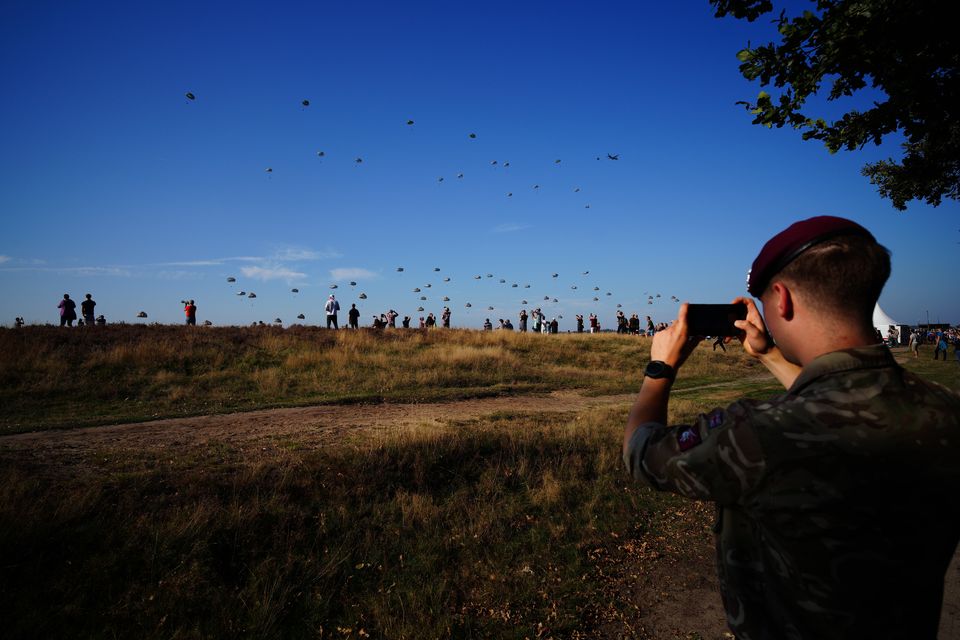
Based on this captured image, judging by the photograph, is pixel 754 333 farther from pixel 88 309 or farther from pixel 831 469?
pixel 88 309

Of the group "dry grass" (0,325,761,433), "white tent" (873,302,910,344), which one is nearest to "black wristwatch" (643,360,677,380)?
"dry grass" (0,325,761,433)

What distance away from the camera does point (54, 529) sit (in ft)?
18.3

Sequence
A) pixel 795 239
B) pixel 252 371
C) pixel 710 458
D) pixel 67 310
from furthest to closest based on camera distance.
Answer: pixel 67 310, pixel 252 371, pixel 795 239, pixel 710 458

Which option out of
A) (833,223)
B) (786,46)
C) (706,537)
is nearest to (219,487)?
(706,537)

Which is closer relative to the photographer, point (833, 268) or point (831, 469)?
point (831, 469)

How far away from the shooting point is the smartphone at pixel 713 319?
7.79 ft

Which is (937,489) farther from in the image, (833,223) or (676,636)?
(676,636)

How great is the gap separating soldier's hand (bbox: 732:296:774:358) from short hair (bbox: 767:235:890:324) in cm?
60

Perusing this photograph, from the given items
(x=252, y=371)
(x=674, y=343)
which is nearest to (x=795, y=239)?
(x=674, y=343)

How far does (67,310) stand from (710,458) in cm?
3545

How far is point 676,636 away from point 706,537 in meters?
2.42

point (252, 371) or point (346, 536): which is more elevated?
point (252, 371)

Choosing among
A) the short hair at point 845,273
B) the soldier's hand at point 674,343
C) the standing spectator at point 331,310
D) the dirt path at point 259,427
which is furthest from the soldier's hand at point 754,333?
the standing spectator at point 331,310

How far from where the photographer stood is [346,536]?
20.9 feet
